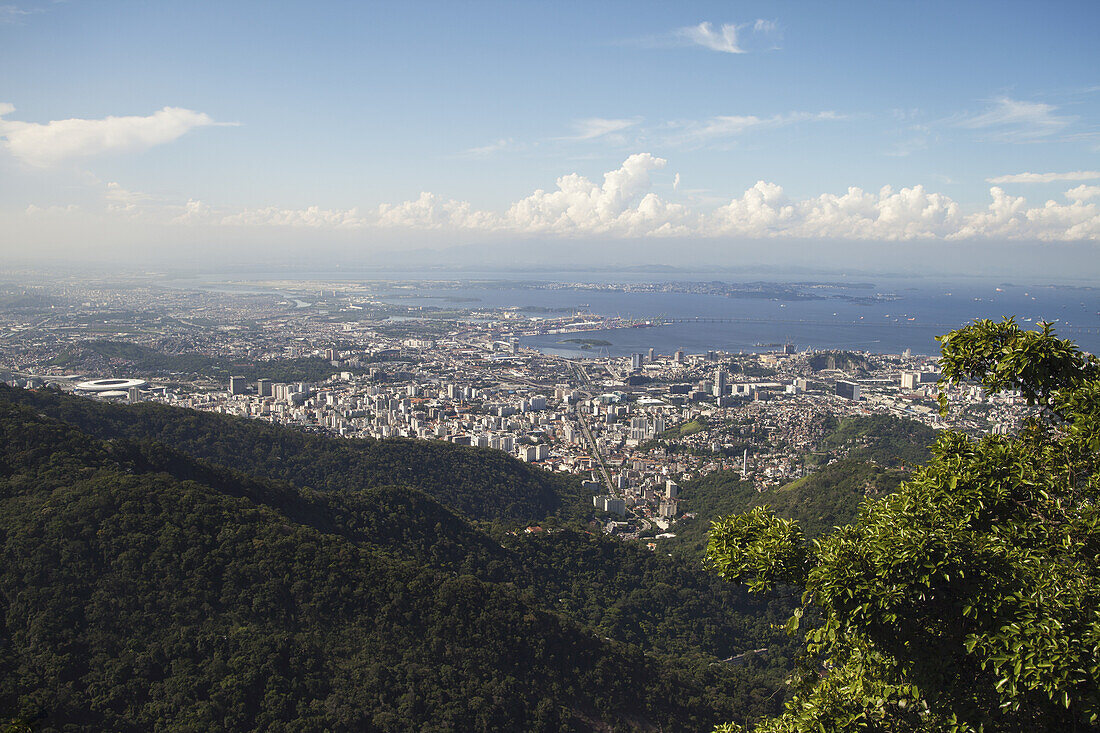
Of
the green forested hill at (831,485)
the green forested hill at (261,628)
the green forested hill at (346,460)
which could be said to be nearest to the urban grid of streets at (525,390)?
the green forested hill at (831,485)

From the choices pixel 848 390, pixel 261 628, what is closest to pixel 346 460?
pixel 261 628

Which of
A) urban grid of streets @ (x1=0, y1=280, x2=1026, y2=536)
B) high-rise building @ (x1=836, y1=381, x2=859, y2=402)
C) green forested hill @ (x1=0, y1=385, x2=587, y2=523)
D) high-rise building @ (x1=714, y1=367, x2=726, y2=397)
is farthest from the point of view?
high-rise building @ (x1=714, y1=367, x2=726, y2=397)

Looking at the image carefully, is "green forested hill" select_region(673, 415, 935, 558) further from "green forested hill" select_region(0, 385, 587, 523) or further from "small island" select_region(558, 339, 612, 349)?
"small island" select_region(558, 339, 612, 349)

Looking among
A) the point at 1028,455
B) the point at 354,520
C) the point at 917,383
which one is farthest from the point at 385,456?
the point at 917,383

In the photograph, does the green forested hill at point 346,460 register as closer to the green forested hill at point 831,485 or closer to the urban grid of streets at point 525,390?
the urban grid of streets at point 525,390

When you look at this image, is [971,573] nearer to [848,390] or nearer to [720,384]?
[720,384]

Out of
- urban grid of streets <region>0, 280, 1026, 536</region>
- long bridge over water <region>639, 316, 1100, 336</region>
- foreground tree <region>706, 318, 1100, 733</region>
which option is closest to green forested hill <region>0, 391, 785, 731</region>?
foreground tree <region>706, 318, 1100, 733</region>

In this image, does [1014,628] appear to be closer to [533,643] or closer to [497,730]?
[497,730]
